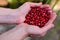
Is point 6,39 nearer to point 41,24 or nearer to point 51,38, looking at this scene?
point 41,24

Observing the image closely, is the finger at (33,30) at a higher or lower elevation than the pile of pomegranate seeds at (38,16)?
lower

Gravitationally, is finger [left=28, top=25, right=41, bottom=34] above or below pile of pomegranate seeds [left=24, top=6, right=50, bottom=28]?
below

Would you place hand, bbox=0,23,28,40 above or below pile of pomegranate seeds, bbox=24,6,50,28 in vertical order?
Result: below

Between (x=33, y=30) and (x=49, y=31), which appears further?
(x=49, y=31)

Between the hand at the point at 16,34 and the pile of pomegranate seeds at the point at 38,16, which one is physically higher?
the pile of pomegranate seeds at the point at 38,16

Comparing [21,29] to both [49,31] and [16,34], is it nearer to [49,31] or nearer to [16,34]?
[16,34]

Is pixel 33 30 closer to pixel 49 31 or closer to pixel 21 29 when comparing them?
pixel 21 29

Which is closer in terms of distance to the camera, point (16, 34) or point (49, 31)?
point (16, 34)

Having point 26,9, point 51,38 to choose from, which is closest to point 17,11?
point 26,9

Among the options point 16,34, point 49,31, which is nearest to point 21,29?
point 16,34
